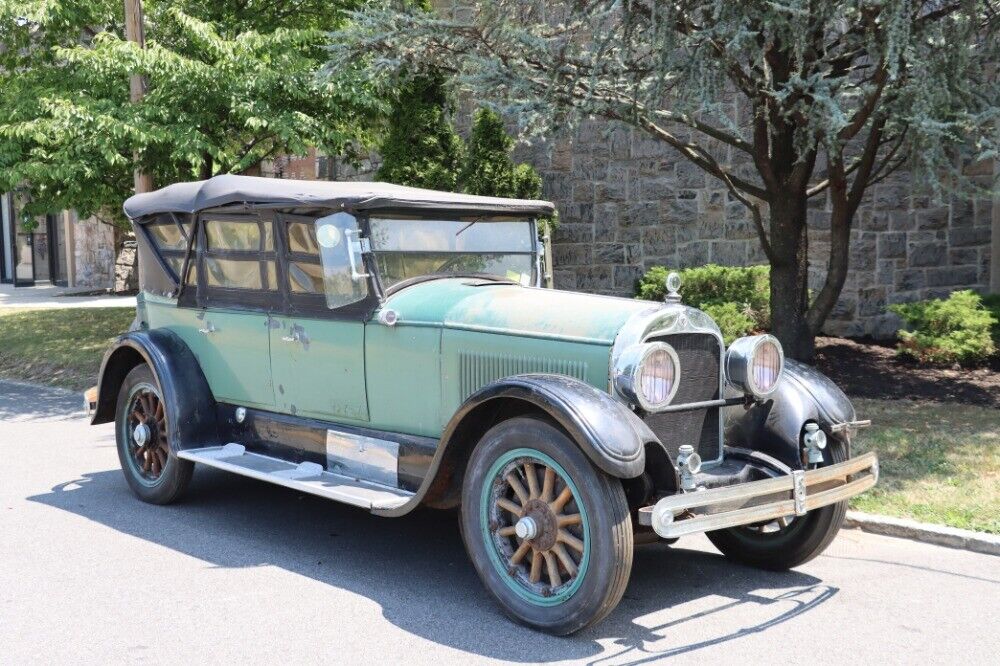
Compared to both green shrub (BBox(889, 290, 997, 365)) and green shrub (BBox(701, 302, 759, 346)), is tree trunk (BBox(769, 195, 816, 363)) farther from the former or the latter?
green shrub (BBox(889, 290, 997, 365))

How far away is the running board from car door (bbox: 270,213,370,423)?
0.32m

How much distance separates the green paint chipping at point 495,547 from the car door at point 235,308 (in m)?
2.01

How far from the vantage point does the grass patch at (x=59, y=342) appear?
500 inches

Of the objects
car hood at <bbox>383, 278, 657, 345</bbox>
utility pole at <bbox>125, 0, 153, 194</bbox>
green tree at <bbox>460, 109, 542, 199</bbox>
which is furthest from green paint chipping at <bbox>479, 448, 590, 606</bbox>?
green tree at <bbox>460, 109, 542, 199</bbox>

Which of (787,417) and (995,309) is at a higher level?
(995,309)

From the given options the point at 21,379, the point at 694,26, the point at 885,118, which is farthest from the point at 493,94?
the point at 21,379

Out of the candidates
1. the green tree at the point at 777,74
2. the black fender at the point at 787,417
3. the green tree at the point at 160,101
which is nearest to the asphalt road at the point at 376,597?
the black fender at the point at 787,417

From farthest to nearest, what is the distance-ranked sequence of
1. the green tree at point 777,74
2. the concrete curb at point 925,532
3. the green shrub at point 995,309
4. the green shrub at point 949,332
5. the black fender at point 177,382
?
the green shrub at point 995,309, the green shrub at point 949,332, the green tree at point 777,74, the black fender at point 177,382, the concrete curb at point 925,532

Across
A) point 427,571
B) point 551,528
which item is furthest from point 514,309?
point 427,571

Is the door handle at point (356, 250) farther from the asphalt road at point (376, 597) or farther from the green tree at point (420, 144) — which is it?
the green tree at point (420, 144)

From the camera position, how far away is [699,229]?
12992 millimetres

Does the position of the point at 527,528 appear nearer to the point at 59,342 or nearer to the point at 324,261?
the point at 324,261

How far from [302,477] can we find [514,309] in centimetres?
151

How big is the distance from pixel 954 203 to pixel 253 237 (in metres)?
8.71
